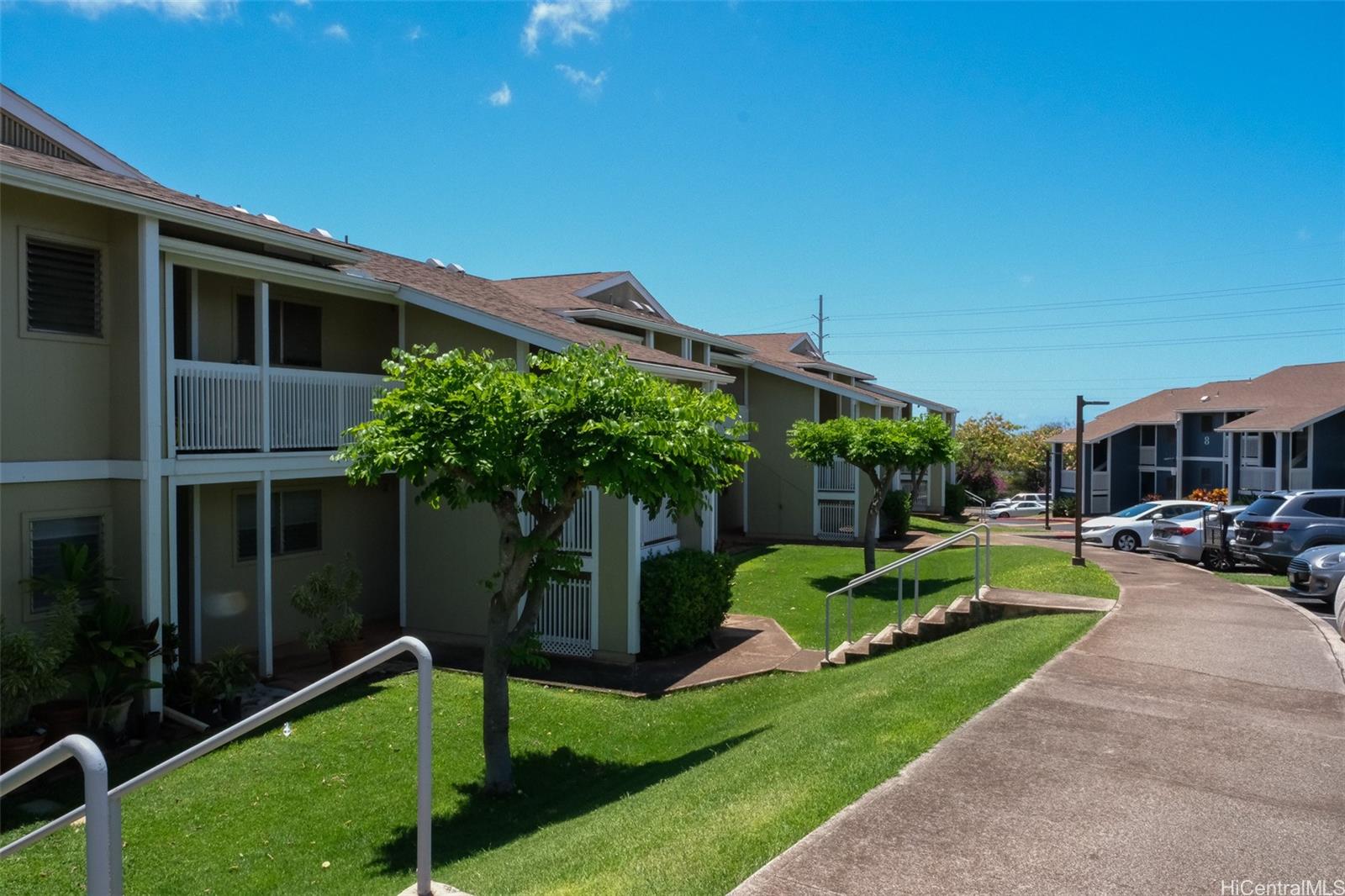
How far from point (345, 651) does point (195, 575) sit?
219 cm

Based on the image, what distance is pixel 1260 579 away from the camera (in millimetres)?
18047

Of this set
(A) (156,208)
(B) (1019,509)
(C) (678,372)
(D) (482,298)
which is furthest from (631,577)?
(B) (1019,509)

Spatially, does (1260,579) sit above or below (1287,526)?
below

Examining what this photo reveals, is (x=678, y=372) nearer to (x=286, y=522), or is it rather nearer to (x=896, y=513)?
(x=286, y=522)

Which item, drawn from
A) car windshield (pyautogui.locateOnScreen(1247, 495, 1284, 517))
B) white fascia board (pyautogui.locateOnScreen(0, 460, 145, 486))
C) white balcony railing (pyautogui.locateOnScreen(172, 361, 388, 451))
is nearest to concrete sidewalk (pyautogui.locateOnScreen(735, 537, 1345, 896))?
white balcony railing (pyautogui.locateOnScreen(172, 361, 388, 451))

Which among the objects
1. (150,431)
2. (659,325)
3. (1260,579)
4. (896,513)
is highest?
(659,325)

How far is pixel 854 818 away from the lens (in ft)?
17.6

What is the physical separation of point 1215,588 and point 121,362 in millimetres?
15921

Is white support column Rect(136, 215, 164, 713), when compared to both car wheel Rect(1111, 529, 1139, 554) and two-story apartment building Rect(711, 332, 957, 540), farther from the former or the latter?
car wheel Rect(1111, 529, 1139, 554)

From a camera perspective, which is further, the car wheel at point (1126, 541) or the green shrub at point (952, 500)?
the green shrub at point (952, 500)

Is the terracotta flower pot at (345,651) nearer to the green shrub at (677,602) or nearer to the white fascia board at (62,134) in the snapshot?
the green shrub at (677,602)

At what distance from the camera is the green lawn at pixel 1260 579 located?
17.2 meters

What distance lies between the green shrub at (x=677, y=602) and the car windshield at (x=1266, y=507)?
477 inches

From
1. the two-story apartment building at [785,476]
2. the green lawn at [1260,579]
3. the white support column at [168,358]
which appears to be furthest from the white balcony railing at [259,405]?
the green lawn at [1260,579]
